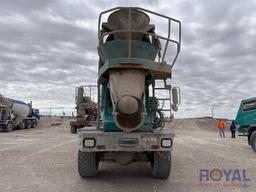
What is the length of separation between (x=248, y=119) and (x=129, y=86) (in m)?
9.79

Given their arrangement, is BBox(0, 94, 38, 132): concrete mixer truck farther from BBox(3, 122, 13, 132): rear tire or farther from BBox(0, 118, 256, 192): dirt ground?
BBox(0, 118, 256, 192): dirt ground

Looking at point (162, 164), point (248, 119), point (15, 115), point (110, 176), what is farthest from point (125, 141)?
point (15, 115)

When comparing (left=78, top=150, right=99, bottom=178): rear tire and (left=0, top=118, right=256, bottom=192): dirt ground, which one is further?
(left=78, top=150, right=99, bottom=178): rear tire

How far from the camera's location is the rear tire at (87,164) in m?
6.41

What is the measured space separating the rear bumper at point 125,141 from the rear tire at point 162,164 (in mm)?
465

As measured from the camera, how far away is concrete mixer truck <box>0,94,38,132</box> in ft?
90.9

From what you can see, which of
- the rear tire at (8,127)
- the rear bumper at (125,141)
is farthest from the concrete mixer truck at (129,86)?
the rear tire at (8,127)

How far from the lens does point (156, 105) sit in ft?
22.2

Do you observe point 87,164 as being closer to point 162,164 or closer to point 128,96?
point 162,164

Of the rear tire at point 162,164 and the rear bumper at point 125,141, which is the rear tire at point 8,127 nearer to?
the rear bumper at point 125,141

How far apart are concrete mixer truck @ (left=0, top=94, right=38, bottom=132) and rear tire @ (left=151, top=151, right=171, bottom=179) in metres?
24.0
